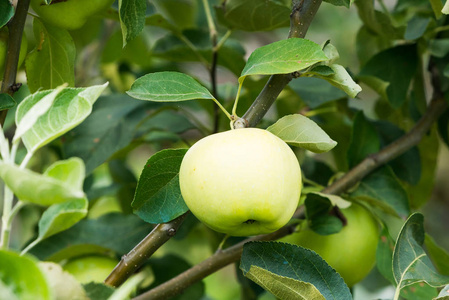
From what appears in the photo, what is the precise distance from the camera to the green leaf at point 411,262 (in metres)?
0.50

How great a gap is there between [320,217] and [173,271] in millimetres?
277

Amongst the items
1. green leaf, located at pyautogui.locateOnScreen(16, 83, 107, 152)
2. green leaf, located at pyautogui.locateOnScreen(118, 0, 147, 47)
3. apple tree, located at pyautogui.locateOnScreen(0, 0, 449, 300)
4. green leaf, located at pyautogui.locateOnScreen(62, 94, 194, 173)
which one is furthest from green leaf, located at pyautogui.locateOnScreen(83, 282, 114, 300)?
green leaf, located at pyautogui.locateOnScreen(62, 94, 194, 173)

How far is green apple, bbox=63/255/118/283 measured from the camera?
2.16ft

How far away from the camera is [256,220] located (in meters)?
0.41

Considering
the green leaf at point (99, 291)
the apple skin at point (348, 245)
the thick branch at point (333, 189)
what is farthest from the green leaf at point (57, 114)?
the apple skin at point (348, 245)

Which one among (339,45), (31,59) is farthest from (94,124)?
(339,45)

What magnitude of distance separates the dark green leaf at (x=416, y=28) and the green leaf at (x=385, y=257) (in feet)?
0.82

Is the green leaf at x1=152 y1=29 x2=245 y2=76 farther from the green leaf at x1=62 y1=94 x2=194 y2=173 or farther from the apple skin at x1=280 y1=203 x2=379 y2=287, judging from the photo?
the apple skin at x1=280 y1=203 x2=379 y2=287

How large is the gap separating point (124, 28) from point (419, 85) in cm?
49

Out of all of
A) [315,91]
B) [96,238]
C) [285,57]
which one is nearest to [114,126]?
[96,238]

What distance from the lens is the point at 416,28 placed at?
0.68 m

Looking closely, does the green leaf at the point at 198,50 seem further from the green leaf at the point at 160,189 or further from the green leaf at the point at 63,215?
the green leaf at the point at 63,215

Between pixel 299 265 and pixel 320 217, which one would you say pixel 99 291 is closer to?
pixel 299 265

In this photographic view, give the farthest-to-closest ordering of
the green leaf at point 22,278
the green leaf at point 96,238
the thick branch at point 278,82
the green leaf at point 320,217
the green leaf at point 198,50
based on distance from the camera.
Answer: the green leaf at point 198,50, the green leaf at point 96,238, the green leaf at point 320,217, the thick branch at point 278,82, the green leaf at point 22,278
